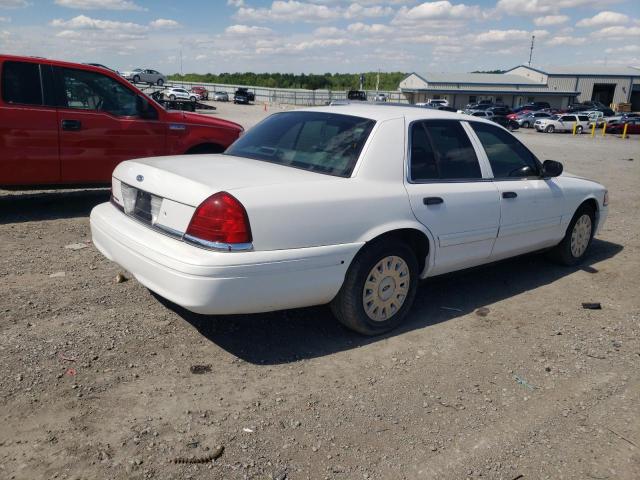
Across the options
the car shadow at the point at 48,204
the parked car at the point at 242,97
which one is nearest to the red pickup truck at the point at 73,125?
the car shadow at the point at 48,204

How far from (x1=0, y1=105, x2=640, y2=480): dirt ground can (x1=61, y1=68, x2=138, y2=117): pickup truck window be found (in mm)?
2489

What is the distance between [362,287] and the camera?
3.81 m

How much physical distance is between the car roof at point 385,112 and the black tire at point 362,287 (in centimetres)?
97

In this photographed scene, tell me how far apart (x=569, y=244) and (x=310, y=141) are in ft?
10.5

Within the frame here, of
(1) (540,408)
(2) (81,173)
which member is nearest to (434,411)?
(1) (540,408)

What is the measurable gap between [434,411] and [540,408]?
2.10 ft

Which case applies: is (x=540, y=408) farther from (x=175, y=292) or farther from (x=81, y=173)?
(x=81, y=173)

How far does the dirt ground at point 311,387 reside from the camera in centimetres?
270

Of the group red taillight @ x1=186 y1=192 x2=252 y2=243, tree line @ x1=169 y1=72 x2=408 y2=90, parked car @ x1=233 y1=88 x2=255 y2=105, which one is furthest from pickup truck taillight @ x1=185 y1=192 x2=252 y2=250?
tree line @ x1=169 y1=72 x2=408 y2=90

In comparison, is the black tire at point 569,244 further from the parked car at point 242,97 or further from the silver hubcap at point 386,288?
the parked car at point 242,97

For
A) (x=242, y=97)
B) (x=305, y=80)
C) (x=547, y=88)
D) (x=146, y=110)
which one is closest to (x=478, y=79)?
(x=547, y=88)

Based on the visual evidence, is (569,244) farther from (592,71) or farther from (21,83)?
(592,71)

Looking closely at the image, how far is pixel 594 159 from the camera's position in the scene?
744 inches

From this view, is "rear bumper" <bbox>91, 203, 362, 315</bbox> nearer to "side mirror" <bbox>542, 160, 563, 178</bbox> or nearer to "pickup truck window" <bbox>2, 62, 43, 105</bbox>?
"side mirror" <bbox>542, 160, 563, 178</bbox>
